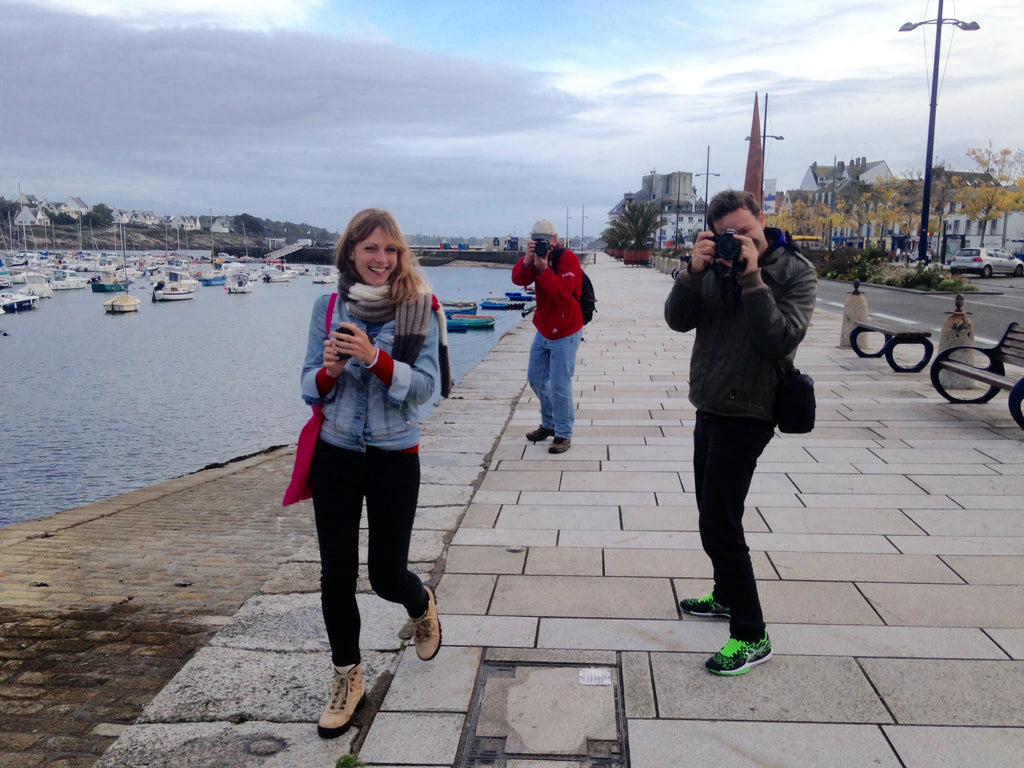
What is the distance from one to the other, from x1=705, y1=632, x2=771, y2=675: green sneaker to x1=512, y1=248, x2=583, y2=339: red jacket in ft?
12.2

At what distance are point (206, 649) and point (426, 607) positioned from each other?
111cm

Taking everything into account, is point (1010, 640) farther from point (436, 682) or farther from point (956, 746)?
point (436, 682)

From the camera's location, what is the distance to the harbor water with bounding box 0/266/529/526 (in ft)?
57.8

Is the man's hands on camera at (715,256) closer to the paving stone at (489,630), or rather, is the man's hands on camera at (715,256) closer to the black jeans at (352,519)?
the black jeans at (352,519)

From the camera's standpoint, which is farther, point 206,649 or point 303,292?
point 303,292

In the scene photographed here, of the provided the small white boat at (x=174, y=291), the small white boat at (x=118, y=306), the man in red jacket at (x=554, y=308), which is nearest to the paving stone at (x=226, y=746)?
the man in red jacket at (x=554, y=308)

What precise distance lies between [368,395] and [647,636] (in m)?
1.64

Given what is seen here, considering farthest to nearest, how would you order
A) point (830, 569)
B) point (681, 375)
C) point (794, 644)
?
point (681, 375)
point (830, 569)
point (794, 644)

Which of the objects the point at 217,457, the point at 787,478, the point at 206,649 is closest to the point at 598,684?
the point at 206,649

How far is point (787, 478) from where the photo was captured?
6000 millimetres

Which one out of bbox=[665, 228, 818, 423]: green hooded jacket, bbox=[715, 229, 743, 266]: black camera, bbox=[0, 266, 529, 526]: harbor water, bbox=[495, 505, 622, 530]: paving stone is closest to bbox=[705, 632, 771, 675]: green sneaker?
bbox=[665, 228, 818, 423]: green hooded jacket

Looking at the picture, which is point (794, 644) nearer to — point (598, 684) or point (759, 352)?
point (598, 684)

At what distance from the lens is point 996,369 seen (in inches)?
330

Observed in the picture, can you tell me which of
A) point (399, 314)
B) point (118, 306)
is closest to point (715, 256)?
point (399, 314)
